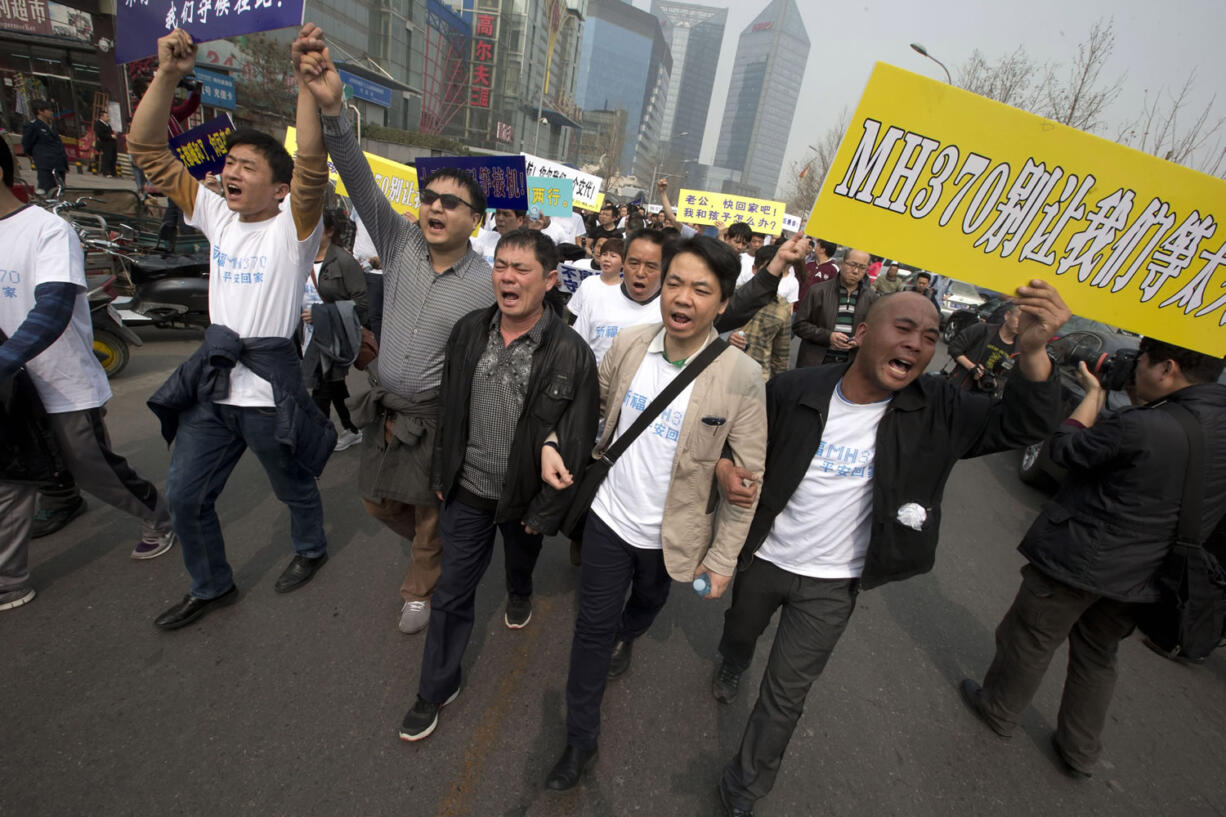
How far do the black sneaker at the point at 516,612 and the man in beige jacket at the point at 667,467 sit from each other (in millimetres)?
922

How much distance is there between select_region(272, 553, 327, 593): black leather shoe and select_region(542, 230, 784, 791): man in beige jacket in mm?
1805

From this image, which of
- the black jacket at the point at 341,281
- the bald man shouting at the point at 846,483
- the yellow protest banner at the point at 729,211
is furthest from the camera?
the yellow protest banner at the point at 729,211

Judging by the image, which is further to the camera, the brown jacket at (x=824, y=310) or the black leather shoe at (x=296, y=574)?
the brown jacket at (x=824, y=310)

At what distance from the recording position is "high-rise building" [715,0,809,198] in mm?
165250

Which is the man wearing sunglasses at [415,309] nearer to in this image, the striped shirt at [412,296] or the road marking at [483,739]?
the striped shirt at [412,296]

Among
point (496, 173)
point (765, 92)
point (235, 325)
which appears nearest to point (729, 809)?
point (235, 325)

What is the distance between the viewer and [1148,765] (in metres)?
2.76

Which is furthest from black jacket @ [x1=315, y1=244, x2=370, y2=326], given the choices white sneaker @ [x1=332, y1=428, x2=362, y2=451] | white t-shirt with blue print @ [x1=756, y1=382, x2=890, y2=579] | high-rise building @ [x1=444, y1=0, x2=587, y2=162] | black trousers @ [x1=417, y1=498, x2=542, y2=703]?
high-rise building @ [x1=444, y1=0, x2=587, y2=162]

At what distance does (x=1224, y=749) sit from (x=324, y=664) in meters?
4.51

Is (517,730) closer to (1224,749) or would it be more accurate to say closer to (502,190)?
(1224,749)

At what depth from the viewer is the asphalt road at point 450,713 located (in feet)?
6.91

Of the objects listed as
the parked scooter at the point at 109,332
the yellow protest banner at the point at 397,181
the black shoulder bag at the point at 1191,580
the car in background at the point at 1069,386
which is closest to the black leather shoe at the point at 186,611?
the parked scooter at the point at 109,332

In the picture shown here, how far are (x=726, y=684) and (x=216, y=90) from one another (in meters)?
22.9

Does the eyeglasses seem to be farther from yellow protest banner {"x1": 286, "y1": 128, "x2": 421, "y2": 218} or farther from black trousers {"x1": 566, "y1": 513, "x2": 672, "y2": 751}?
yellow protest banner {"x1": 286, "y1": 128, "x2": 421, "y2": 218}
